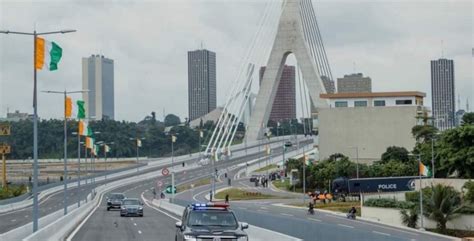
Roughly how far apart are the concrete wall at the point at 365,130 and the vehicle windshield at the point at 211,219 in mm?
103537

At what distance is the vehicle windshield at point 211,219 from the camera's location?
23.4 metres

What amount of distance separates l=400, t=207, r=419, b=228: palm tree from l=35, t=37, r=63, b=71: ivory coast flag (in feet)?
121

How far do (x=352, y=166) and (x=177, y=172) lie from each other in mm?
49588

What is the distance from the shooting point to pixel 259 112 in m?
150

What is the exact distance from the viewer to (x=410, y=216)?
6400cm

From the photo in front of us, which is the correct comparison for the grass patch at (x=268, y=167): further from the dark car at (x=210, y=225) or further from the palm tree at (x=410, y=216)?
the dark car at (x=210, y=225)

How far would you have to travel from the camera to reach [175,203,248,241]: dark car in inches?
880

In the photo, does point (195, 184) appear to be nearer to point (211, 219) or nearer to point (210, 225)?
point (211, 219)

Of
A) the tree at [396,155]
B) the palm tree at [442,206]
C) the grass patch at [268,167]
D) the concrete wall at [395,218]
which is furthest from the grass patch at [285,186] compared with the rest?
the palm tree at [442,206]

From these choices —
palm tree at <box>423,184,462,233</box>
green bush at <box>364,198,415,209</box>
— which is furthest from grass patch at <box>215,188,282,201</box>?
palm tree at <box>423,184,462,233</box>

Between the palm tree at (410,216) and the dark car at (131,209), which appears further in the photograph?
the palm tree at (410,216)

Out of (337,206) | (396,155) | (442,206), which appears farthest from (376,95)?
(442,206)

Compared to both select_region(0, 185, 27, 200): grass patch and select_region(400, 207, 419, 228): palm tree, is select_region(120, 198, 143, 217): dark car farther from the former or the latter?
select_region(0, 185, 27, 200): grass patch

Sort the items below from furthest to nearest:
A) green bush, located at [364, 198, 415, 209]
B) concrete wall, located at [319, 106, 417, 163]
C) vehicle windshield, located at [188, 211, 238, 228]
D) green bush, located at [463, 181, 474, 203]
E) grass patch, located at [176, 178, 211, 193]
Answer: concrete wall, located at [319, 106, 417, 163] → grass patch, located at [176, 178, 211, 193] → green bush, located at [364, 198, 415, 209] → green bush, located at [463, 181, 474, 203] → vehicle windshield, located at [188, 211, 238, 228]
